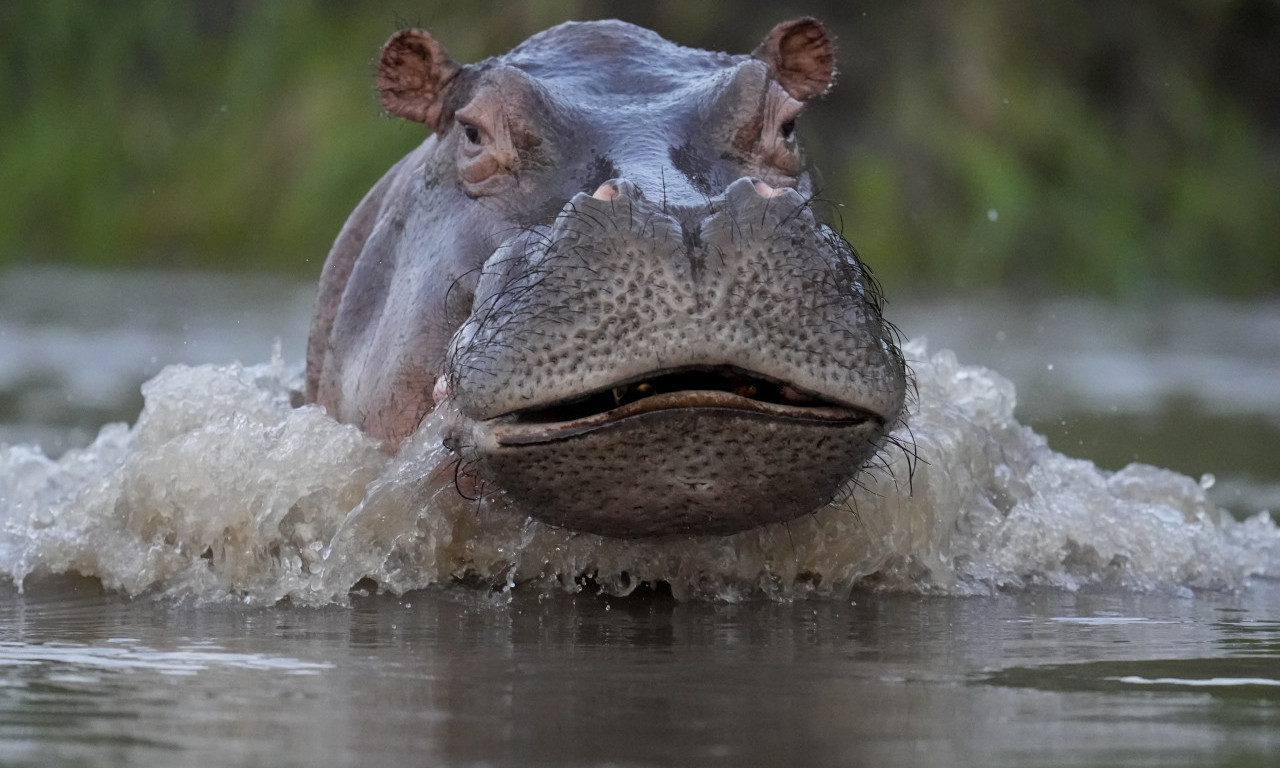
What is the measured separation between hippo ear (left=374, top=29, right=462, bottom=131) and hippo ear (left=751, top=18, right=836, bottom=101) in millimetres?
809

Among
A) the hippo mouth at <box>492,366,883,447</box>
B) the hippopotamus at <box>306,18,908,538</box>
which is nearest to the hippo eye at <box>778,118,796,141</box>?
the hippopotamus at <box>306,18,908,538</box>

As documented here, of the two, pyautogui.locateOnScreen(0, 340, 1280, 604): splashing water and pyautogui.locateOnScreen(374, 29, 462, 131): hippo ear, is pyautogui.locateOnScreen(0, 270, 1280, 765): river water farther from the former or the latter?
pyautogui.locateOnScreen(374, 29, 462, 131): hippo ear

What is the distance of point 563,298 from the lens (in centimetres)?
390

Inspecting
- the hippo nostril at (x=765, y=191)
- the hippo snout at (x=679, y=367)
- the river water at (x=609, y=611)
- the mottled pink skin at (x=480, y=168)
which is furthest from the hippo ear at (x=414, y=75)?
the hippo nostril at (x=765, y=191)

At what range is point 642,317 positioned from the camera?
147 inches

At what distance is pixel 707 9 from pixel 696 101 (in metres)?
15.4

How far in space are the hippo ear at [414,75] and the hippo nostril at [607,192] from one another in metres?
1.32

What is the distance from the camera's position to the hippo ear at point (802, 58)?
5375 mm

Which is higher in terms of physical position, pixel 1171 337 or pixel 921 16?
pixel 921 16

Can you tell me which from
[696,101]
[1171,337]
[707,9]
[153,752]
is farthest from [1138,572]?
[707,9]

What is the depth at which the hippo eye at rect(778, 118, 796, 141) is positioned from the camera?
491 cm

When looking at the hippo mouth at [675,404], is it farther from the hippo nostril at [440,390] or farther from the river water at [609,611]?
the hippo nostril at [440,390]

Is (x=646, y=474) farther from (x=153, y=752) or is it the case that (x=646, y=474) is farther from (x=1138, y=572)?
(x=1138, y=572)

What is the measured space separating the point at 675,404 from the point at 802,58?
1.90 m
